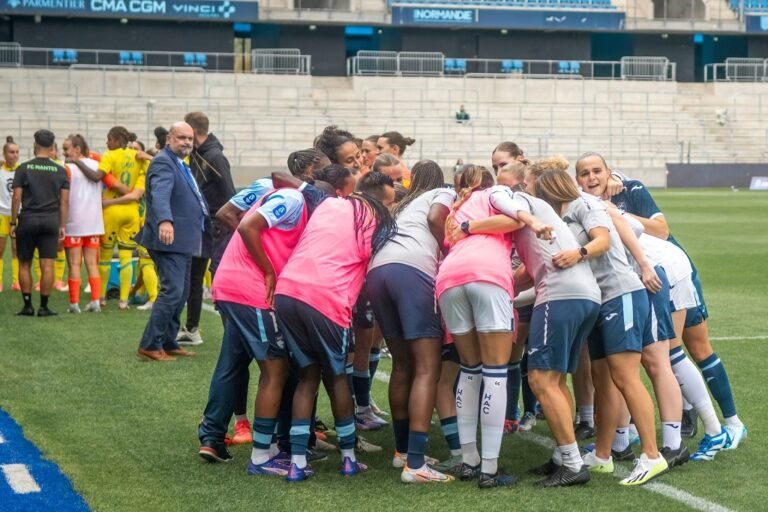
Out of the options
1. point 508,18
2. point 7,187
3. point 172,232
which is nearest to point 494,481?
point 172,232

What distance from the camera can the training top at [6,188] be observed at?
16109 mm

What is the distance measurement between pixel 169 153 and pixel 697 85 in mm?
47672

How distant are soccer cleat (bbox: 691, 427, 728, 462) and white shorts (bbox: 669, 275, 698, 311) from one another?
2.61ft

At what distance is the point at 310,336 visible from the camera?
7.02 m

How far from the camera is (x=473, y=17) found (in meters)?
54.2

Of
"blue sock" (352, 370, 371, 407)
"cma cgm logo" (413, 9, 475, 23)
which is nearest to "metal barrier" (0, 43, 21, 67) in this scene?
"cma cgm logo" (413, 9, 475, 23)

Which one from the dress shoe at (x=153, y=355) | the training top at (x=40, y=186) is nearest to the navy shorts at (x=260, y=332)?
the dress shoe at (x=153, y=355)

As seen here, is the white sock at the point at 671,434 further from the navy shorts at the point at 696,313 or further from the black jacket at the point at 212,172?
the black jacket at the point at 212,172

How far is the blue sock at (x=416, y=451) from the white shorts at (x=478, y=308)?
0.63 m

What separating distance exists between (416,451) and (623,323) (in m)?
1.38

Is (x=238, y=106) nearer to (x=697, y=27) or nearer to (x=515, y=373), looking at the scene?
(x=697, y=27)

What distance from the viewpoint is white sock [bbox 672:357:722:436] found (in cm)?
775

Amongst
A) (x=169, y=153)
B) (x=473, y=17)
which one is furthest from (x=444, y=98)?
(x=169, y=153)

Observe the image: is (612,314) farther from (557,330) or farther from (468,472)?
(468,472)
